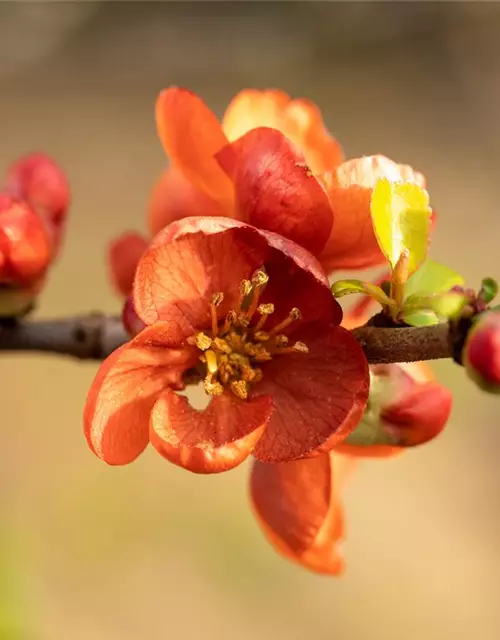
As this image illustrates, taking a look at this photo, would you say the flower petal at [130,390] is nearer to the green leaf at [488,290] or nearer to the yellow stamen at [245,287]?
the yellow stamen at [245,287]

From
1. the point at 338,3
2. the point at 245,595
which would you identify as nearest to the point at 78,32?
the point at 338,3

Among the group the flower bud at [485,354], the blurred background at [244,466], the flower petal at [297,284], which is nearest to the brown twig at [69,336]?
the flower petal at [297,284]

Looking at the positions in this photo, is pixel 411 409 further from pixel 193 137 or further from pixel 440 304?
pixel 193 137

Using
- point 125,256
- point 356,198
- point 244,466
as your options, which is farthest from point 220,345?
point 244,466

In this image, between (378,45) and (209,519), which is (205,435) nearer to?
(209,519)

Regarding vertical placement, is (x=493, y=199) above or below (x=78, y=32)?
below

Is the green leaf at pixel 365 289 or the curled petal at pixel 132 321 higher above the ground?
the green leaf at pixel 365 289
